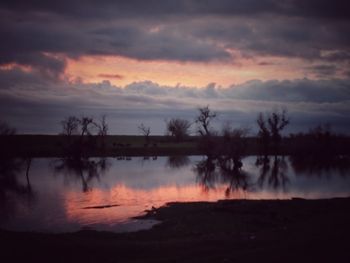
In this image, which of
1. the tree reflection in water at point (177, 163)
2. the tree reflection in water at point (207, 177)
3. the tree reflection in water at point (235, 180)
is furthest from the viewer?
the tree reflection in water at point (177, 163)

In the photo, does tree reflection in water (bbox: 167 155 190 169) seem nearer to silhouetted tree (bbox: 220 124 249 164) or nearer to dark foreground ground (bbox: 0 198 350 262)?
silhouetted tree (bbox: 220 124 249 164)

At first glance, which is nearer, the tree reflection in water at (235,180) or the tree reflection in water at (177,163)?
the tree reflection in water at (235,180)

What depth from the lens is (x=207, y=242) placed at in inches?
603

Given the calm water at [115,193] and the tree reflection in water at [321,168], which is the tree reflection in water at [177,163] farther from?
the tree reflection in water at [321,168]

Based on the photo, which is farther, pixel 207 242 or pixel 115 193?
pixel 115 193

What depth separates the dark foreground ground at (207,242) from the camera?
40.5 feet

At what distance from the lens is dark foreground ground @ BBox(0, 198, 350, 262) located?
1234 cm

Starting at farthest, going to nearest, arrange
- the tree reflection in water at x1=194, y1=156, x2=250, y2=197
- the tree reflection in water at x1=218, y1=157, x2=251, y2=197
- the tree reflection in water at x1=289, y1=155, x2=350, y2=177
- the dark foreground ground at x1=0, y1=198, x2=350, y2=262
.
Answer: the tree reflection in water at x1=289, y1=155, x2=350, y2=177 < the tree reflection in water at x1=194, y1=156, x2=250, y2=197 < the tree reflection in water at x1=218, y1=157, x2=251, y2=197 < the dark foreground ground at x1=0, y1=198, x2=350, y2=262

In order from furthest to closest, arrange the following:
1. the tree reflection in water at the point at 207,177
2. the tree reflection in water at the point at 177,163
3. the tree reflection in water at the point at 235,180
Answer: the tree reflection in water at the point at 177,163
the tree reflection in water at the point at 207,177
the tree reflection in water at the point at 235,180

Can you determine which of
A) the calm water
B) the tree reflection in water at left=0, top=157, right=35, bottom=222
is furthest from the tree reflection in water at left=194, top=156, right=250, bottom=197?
the tree reflection in water at left=0, top=157, right=35, bottom=222

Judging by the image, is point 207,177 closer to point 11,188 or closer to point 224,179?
point 224,179

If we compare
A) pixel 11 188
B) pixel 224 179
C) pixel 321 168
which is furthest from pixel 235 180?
pixel 11 188

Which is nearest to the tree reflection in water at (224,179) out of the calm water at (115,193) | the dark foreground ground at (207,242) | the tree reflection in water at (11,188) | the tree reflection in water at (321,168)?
the calm water at (115,193)

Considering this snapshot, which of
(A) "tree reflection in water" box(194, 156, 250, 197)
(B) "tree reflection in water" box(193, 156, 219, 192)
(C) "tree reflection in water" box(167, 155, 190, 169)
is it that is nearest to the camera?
(A) "tree reflection in water" box(194, 156, 250, 197)
